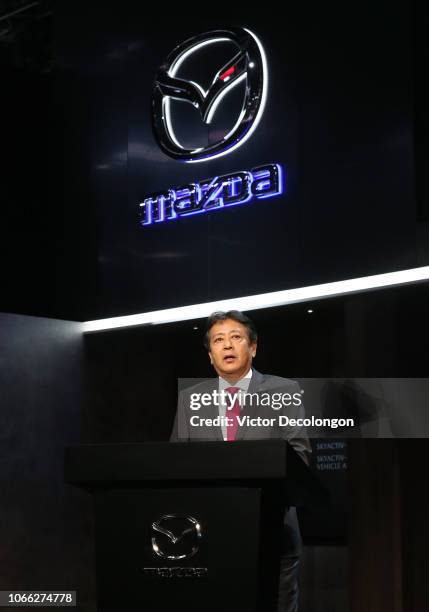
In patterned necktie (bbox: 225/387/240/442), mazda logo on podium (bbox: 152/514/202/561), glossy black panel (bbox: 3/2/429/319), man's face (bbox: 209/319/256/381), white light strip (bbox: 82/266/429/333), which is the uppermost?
glossy black panel (bbox: 3/2/429/319)

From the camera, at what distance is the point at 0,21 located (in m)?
9.98

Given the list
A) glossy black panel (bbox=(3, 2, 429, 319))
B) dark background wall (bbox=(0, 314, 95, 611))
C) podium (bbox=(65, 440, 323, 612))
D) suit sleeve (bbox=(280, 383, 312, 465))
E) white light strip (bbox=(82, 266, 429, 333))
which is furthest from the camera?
dark background wall (bbox=(0, 314, 95, 611))

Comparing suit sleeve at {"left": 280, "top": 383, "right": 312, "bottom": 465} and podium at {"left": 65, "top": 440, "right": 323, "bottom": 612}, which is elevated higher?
suit sleeve at {"left": 280, "top": 383, "right": 312, "bottom": 465}

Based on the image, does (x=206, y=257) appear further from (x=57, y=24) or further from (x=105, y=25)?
(x=57, y=24)

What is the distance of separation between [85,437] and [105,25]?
3495 mm

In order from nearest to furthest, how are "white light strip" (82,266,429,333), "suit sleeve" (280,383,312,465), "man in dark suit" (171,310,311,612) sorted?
"suit sleeve" (280,383,312,465), "man in dark suit" (171,310,311,612), "white light strip" (82,266,429,333)

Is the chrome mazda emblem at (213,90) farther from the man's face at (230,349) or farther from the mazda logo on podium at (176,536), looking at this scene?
the mazda logo on podium at (176,536)

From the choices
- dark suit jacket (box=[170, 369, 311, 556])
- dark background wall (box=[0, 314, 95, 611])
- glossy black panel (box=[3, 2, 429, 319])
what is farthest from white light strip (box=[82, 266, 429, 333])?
dark suit jacket (box=[170, 369, 311, 556])

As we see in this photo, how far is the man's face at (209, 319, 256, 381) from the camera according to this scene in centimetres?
292

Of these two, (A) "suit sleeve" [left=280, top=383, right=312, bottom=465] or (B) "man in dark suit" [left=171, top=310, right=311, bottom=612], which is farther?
(B) "man in dark suit" [left=171, top=310, right=311, bottom=612]

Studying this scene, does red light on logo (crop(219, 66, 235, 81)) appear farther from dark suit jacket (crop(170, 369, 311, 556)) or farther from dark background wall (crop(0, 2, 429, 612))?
dark suit jacket (crop(170, 369, 311, 556))

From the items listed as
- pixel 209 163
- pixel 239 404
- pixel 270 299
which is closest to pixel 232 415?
pixel 239 404

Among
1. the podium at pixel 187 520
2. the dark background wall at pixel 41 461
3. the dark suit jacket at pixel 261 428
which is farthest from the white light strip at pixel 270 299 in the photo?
the podium at pixel 187 520

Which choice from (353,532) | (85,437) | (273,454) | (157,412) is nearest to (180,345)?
(157,412)
